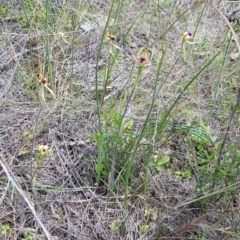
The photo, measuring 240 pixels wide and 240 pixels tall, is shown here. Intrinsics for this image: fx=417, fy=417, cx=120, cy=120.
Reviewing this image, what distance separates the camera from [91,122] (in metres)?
1.52

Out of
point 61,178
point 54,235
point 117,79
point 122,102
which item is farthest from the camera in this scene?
point 117,79

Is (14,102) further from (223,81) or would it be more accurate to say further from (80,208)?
(223,81)

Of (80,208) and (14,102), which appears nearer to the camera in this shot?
(80,208)

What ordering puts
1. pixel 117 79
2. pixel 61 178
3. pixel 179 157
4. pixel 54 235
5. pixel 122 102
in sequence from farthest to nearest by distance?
pixel 117 79, pixel 122 102, pixel 179 157, pixel 61 178, pixel 54 235

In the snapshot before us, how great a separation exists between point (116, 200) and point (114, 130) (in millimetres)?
240

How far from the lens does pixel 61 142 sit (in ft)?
4.77

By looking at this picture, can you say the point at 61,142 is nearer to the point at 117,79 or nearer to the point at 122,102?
the point at 122,102

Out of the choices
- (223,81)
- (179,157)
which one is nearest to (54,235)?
(179,157)

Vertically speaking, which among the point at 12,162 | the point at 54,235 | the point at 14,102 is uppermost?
the point at 14,102

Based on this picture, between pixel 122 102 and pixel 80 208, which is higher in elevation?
pixel 122 102

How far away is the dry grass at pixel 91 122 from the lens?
4.08 feet

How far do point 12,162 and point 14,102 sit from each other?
0.26 m

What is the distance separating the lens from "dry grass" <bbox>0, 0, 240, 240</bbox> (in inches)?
48.9

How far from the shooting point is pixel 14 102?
1.53 metres
